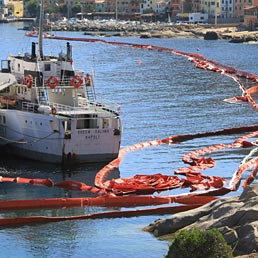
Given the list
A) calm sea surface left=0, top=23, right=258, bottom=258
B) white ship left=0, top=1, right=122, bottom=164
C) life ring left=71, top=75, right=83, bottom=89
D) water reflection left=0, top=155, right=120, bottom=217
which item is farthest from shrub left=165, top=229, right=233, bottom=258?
life ring left=71, top=75, right=83, bottom=89

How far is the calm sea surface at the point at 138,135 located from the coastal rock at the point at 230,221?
30.9 inches

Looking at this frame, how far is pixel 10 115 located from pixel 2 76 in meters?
4.18

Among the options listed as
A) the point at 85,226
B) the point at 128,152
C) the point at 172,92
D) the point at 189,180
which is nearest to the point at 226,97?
the point at 172,92

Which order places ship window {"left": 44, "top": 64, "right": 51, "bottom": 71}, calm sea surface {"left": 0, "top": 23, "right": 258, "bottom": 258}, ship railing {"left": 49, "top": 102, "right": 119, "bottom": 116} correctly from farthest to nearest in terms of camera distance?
ship window {"left": 44, "top": 64, "right": 51, "bottom": 71} → ship railing {"left": 49, "top": 102, "right": 119, "bottom": 116} → calm sea surface {"left": 0, "top": 23, "right": 258, "bottom": 258}

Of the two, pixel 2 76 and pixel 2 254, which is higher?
pixel 2 76

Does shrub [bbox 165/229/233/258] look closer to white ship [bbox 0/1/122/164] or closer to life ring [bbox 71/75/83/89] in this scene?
white ship [bbox 0/1/122/164]

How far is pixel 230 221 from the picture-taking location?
28.7 m

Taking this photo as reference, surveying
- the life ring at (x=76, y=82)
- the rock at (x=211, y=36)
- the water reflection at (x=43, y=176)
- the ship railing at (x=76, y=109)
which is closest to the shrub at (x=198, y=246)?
the water reflection at (x=43, y=176)

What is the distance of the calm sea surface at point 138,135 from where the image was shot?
31.4 metres

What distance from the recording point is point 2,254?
100 ft

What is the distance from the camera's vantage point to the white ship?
149 feet

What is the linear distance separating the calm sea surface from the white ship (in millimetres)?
873

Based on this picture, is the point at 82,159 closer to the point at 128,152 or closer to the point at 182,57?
the point at 128,152

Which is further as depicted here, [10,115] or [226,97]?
[226,97]
